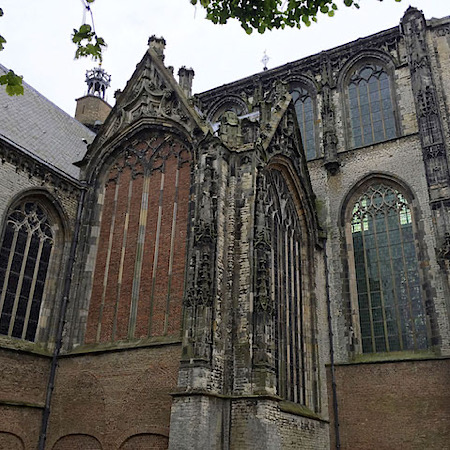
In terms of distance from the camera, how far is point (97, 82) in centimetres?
3622

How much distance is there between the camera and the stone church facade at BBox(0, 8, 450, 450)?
12.4 metres

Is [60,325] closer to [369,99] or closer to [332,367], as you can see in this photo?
[332,367]

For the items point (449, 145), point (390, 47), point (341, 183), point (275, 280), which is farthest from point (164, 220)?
point (390, 47)

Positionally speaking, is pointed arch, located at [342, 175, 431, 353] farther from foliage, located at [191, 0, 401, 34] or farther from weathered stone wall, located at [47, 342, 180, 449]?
foliage, located at [191, 0, 401, 34]

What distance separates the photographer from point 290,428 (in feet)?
44.1

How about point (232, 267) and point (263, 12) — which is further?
point (232, 267)

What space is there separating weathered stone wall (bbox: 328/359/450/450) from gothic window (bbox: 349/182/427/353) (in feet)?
3.45

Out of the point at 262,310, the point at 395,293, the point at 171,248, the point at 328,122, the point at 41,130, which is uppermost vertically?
the point at 328,122

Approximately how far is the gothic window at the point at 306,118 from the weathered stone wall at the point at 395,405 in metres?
9.60

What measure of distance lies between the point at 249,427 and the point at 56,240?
8.76 metres

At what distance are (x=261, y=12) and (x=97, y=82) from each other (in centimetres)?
3215

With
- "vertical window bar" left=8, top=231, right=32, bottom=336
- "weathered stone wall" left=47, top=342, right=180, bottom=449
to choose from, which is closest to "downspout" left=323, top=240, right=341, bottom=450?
"weathered stone wall" left=47, top=342, right=180, bottom=449

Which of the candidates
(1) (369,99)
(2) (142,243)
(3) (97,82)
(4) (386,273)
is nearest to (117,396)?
(2) (142,243)

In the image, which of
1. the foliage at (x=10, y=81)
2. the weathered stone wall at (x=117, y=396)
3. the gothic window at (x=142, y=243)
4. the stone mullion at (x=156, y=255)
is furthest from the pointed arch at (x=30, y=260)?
the foliage at (x=10, y=81)
